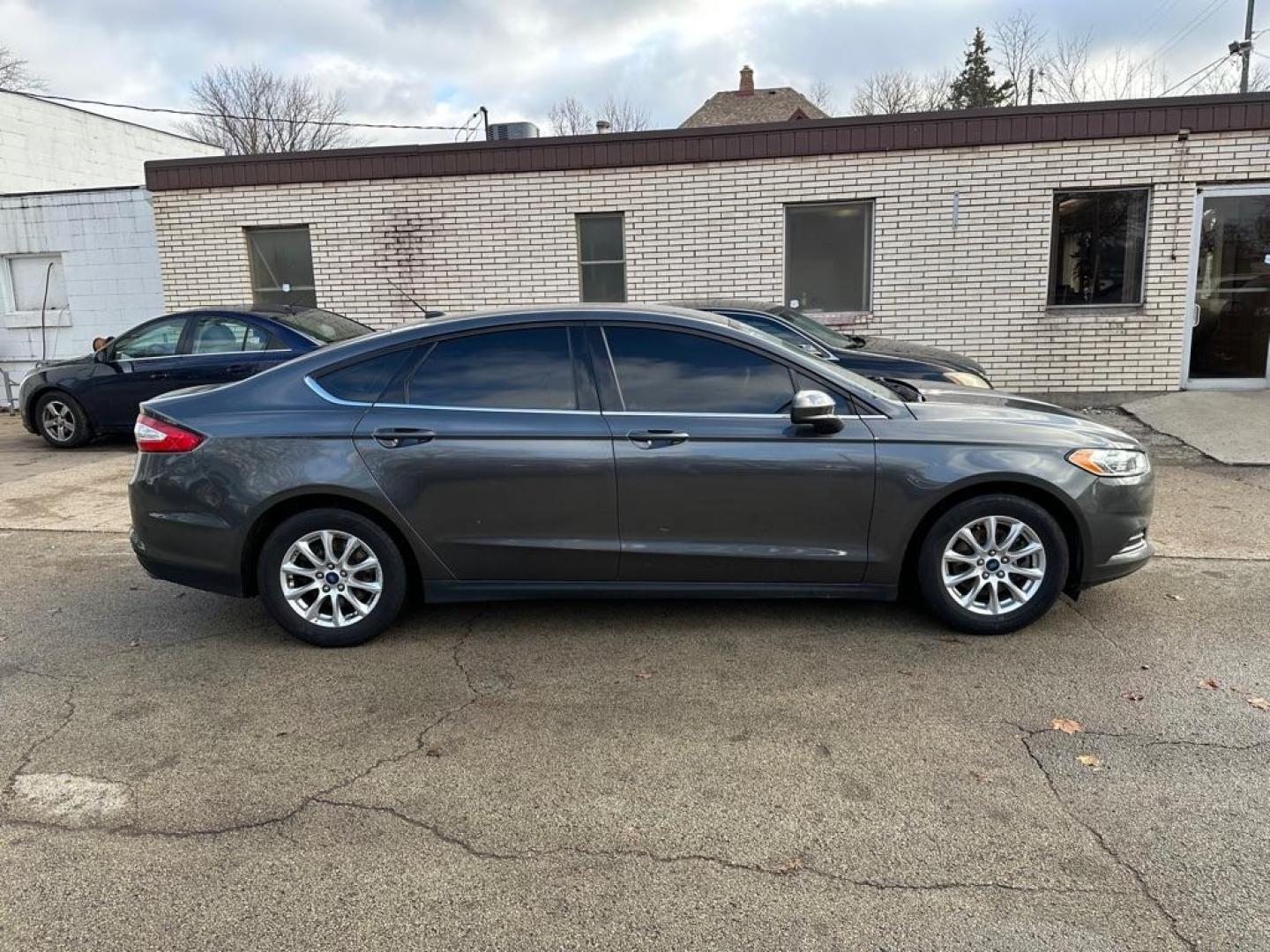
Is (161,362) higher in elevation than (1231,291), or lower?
lower

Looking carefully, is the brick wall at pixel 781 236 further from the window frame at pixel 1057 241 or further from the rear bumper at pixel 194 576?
the rear bumper at pixel 194 576

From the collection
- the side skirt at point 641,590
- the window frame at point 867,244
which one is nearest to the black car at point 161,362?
the window frame at point 867,244

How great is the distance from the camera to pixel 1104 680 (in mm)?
3867

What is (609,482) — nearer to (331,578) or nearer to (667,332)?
(667,332)

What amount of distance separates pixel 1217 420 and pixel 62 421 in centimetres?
1271

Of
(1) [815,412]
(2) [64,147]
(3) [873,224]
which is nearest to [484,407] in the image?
(1) [815,412]

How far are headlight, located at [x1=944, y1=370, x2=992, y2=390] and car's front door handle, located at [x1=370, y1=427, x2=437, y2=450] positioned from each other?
190 inches

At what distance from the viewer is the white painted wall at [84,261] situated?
44.0 ft

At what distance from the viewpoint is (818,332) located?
28.2 ft

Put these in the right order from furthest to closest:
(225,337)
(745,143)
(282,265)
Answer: (282,265) → (745,143) → (225,337)

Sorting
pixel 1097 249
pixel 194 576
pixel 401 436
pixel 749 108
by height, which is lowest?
pixel 194 576

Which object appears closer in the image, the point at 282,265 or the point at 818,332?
the point at 818,332

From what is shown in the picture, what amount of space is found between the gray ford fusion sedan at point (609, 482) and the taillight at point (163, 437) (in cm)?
1

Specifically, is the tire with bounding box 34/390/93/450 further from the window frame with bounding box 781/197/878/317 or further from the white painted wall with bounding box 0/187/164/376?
the window frame with bounding box 781/197/878/317
